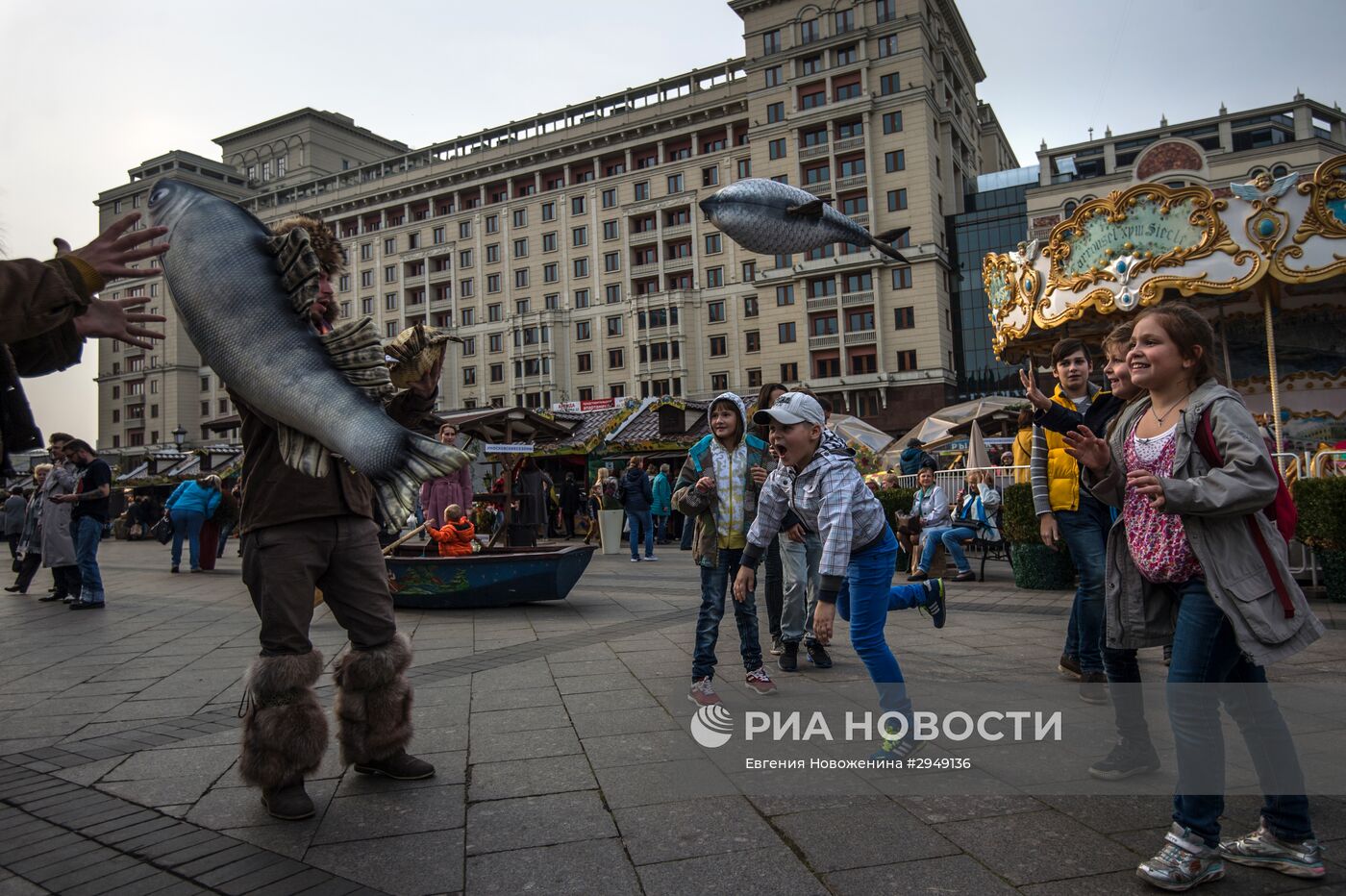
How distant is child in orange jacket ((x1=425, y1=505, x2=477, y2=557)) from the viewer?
8.82 metres

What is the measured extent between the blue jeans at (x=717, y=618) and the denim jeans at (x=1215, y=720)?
2.23 m

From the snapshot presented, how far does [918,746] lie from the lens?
368cm

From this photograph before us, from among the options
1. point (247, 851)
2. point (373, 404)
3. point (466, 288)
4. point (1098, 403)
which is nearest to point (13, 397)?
point (373, 404)

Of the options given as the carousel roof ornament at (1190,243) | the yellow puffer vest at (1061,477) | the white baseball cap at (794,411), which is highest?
the carousel roof ornament at (1190,243)

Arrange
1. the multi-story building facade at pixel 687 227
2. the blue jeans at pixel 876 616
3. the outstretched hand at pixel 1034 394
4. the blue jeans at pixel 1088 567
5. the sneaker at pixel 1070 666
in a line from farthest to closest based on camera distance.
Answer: the multi-story building facade at pixel 687 227 → the sneaker at pixel 1070 666 → the blue jeans at pixel 1088 567 → the outstretched hand at pixel 1034 394 → the blue jeans at pixel 876 616

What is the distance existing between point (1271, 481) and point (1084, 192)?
167 feet

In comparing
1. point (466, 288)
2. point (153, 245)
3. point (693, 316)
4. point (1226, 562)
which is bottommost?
point (1226, 562)

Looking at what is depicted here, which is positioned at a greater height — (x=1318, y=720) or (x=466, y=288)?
(x=466, y=288)

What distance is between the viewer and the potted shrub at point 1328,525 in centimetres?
789

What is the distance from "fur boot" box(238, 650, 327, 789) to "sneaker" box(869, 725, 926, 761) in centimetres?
217

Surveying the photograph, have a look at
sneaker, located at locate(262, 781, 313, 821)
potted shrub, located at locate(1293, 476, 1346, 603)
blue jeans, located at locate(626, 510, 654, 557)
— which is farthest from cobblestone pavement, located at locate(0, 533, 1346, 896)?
blue jeans, located at locate(626, 510, 654, 557)

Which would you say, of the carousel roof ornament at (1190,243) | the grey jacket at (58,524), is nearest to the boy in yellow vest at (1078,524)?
the carousel roof ornament at (1190,243)

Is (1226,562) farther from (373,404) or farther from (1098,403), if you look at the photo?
(373,404)

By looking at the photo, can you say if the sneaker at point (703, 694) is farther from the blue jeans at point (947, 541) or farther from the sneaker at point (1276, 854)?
the blue jeans at point (947, 541)
